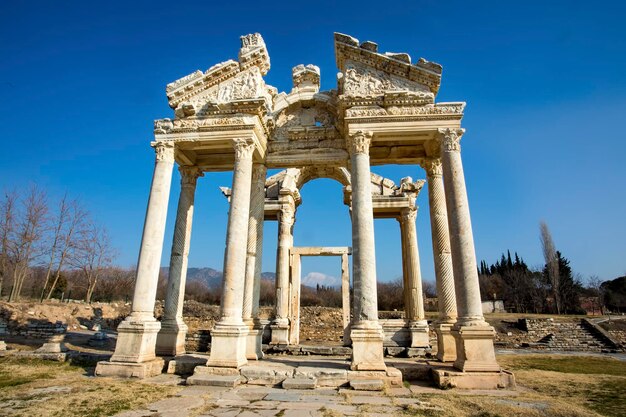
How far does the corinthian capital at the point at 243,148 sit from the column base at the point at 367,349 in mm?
6795

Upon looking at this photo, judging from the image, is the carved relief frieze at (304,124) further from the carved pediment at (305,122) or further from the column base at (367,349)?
the column base at (367,349)

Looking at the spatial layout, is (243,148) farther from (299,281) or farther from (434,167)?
(299,281)

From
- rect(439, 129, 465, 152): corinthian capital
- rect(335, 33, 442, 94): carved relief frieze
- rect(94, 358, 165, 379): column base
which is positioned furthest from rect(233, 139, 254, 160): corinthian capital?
rect(94, 358, 165, 379): column base

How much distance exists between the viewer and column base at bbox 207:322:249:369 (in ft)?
31.2

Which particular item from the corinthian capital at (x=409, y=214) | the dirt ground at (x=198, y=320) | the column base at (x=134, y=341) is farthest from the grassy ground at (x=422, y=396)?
the dirt ground at (x=198, y=320)

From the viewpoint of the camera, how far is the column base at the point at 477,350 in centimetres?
898

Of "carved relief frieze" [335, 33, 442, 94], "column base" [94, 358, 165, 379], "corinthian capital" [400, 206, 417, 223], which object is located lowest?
"column base" [94, 358, 165, 379]

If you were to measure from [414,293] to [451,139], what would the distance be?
8081 mm

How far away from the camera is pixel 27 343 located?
18953mm

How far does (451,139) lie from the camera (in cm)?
1132

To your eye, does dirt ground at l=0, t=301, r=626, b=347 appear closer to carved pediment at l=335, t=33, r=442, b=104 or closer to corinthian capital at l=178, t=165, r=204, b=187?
corinthian capital at l=178, t=165, r=204, b=187

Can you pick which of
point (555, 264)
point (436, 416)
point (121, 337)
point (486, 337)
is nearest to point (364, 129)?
point (486, 337)

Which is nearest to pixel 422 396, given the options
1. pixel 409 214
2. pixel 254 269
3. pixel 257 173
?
pixel 254 269

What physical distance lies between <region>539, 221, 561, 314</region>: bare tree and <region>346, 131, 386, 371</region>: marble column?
171 ft
